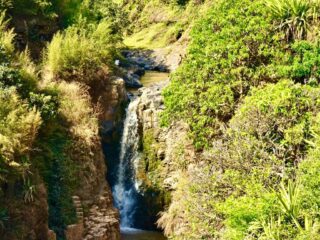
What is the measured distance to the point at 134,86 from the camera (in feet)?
98.1

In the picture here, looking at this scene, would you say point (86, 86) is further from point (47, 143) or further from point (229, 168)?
point (229, 168)

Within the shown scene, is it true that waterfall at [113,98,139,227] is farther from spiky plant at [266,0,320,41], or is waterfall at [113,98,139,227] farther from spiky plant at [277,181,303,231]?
spiky plant at [277,181,303,231]

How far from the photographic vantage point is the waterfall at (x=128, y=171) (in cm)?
2278

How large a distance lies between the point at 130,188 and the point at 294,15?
38.5ft

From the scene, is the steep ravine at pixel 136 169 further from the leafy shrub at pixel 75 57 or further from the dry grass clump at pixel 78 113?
the dry grass clump at pixel 78 113

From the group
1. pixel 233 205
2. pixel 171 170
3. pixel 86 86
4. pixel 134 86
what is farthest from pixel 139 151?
pixel 233 205

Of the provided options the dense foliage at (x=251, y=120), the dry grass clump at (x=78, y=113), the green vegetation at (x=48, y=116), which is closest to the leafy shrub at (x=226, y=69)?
the dense foliage at (x=251, y=120)

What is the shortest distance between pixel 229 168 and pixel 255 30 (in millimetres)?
5877

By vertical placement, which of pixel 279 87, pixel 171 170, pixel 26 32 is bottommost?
pixel 171 170

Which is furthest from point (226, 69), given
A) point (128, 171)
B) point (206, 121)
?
point (128, 171)

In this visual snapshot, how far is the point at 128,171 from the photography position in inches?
931

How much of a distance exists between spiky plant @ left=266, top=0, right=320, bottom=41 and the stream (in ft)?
32.6

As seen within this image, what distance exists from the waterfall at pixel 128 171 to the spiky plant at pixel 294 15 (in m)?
9.95

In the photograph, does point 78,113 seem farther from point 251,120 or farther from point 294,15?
point 294,15
